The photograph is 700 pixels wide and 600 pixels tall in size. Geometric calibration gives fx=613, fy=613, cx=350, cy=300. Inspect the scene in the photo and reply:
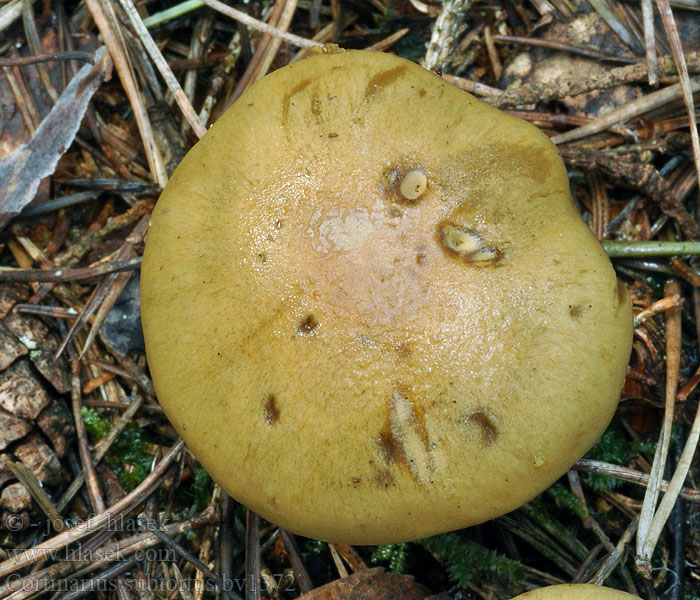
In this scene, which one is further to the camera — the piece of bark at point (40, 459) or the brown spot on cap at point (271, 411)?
the piece of bark at point (40, 459)

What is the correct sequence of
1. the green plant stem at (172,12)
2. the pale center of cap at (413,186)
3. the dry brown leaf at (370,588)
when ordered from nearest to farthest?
the pale center of cap at (413,186)
the dry brown leaf at (370,588)
the green plant stem at (172,12)

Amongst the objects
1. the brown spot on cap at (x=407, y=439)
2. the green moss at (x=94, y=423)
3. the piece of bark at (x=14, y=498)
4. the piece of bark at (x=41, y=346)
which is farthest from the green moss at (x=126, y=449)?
the brown spot on cap at (x=407, y=439)


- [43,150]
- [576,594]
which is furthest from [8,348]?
[576,594]

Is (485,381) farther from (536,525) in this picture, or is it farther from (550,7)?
(550,7)

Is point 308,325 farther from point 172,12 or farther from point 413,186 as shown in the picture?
point 172,12

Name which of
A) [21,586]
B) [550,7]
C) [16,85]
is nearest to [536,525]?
[21,586]

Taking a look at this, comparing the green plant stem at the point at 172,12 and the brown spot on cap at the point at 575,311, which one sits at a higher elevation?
the green plant stem at the point at 172,12

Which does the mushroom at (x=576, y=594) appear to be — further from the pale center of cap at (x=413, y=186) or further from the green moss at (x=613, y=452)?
the pale center of cap at (x=413, y=186)
